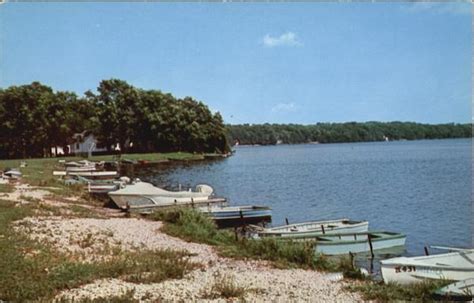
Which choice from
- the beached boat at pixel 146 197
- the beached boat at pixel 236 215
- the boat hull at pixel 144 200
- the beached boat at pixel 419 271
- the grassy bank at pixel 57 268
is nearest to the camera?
the grassy bank at pixel 57 268

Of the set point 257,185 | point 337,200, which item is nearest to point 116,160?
point 257,185

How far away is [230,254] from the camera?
14.3 m

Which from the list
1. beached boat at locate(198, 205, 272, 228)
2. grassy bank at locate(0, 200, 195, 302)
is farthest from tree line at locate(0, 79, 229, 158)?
A: grassy bank at locate(0, 200, 195, 302)

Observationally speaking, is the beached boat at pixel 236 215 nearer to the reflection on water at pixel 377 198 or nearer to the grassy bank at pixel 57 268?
the reflection on water at pixel 377 198

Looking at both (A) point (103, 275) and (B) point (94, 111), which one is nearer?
(A) point (103, 275)

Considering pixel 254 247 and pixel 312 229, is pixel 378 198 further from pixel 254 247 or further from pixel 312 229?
pixel 254 247

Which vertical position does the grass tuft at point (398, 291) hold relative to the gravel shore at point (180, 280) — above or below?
below

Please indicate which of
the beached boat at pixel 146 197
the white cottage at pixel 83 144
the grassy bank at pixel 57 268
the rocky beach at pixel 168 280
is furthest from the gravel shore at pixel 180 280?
the white cottage at pixel 83 144

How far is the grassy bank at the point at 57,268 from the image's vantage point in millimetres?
9391

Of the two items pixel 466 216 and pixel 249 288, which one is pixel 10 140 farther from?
pixel 249 288

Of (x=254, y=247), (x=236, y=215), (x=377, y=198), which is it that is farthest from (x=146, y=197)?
(x=377, y=198)

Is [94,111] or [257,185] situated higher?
[94,111]

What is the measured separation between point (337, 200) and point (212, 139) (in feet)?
258

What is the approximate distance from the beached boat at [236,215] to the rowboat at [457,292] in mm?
14702
